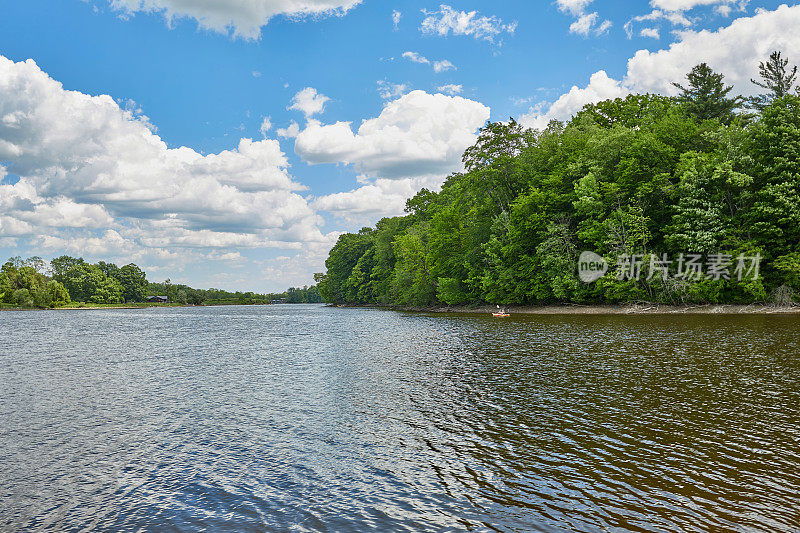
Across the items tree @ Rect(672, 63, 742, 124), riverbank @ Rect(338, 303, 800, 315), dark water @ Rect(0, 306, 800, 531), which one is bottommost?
dark water @ Rect(0, 306, 800, 531)

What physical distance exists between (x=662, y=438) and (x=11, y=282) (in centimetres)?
20487

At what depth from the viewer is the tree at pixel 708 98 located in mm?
85644

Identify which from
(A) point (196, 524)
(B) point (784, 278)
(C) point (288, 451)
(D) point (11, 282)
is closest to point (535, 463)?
(C) point (288, 451)

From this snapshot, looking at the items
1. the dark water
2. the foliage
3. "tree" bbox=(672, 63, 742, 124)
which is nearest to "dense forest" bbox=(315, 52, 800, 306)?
"tree" bbox=(672, 63, 742, 124)

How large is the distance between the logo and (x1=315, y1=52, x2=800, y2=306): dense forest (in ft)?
2.65

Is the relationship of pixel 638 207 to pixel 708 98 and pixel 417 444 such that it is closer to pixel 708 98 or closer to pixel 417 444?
pixel 708 98

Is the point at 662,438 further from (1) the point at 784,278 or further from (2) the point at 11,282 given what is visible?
(2) the point at 11,282

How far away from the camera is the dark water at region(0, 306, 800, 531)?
9844 millimetres

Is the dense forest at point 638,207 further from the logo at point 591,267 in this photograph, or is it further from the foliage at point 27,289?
the foliage at point 27,289

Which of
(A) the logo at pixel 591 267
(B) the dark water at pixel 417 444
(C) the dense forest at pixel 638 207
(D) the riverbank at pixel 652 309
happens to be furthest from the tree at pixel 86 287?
(A) the logo at pixel 591 267

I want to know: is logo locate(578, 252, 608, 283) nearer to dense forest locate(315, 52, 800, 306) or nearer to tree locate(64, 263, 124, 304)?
dense forest locate(315, 52, 800, 306)

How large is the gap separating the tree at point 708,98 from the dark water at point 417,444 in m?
73.1

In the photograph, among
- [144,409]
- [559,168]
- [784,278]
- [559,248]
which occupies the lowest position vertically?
[144,409]

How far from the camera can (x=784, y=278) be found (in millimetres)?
54531
